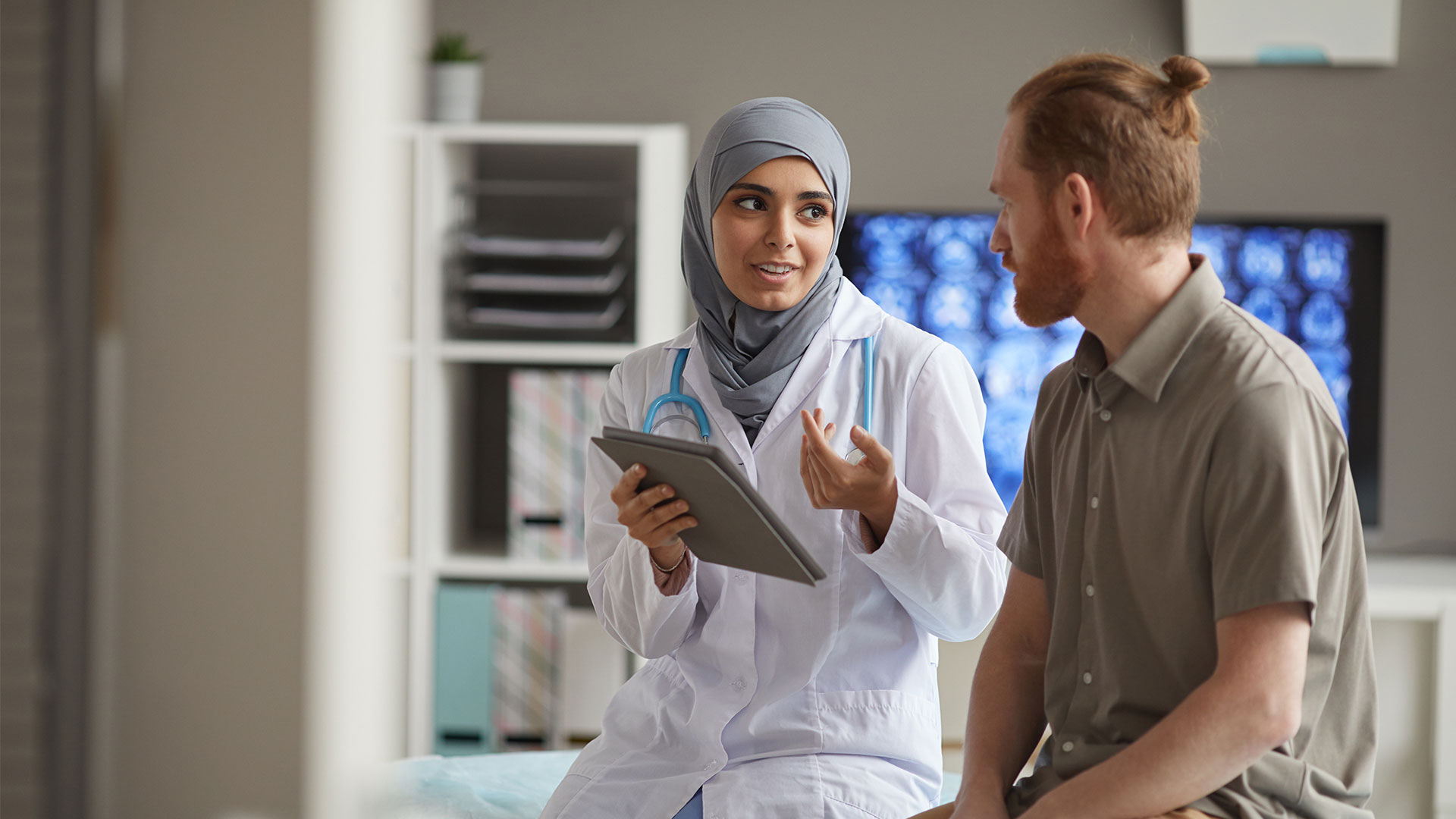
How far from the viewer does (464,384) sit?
3.24 metres

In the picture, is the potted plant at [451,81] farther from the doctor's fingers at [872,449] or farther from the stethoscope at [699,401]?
the doctor's fingers at [872,449]

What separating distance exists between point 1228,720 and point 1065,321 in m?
2.19

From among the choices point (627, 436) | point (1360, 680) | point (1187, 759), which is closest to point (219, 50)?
point (627, 436)

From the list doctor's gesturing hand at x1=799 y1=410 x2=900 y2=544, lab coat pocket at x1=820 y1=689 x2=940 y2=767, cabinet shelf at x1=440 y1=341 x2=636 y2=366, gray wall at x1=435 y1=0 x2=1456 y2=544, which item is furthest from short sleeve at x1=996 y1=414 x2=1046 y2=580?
gray wall at x1=435 y1=0 x2=1456 y2=544

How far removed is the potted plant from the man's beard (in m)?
2.22

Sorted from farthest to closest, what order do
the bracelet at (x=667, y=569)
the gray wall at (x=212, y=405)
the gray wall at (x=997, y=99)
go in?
the gray wall at (x=997, y=99) < the bracelet at (x=667, y=569) < the gray wall at (x=212, y=405)

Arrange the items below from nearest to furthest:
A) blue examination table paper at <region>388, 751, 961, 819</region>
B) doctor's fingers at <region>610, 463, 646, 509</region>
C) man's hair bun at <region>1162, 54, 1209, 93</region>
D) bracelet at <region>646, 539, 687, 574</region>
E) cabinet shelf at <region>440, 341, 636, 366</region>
A: man's hair bun at <region>1162, 54, 1209, 93</region>, doctor's fingers at <region>610, 463, 646, 509</region>, bracelet at <region>646, 539, 687, 574</region>, blue examination table paper at <region>388, 751, 961, 819</region>, cabinet shelf at <region>440, 341, 636, 366</region>

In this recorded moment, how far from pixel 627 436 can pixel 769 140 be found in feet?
1.57

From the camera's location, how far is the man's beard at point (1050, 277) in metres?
1.06

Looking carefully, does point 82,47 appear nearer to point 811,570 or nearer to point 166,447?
point 166,447

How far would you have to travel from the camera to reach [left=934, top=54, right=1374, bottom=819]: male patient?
929 millimetres

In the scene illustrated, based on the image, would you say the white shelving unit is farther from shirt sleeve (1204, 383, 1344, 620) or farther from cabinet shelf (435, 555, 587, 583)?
shirt sleeve (1204, 383, 1344, 620)

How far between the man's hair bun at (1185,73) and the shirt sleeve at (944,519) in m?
0.49

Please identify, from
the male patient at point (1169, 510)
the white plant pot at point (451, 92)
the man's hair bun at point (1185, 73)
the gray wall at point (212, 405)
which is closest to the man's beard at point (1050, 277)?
the male patient at point (1169, 510)
